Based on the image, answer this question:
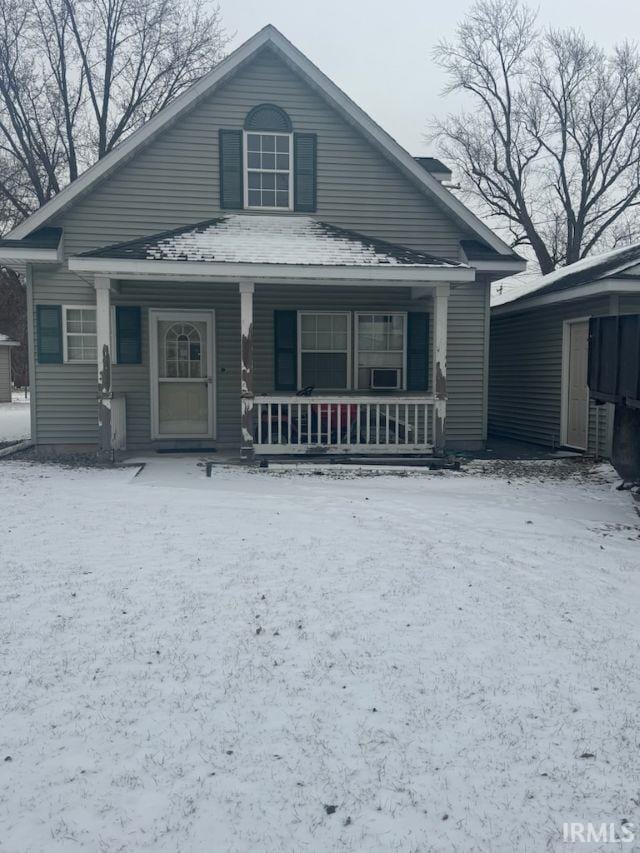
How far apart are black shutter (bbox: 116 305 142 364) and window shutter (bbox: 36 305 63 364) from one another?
2.93 feet

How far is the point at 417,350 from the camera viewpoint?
11.4 metres

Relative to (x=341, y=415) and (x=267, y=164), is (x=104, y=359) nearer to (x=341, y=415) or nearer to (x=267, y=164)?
(x=341, y=415)

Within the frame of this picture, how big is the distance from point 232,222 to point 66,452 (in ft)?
14.9

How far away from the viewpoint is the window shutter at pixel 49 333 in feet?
34.7

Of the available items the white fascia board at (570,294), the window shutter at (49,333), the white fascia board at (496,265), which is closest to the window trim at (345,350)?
the white fascia board at (496,265)

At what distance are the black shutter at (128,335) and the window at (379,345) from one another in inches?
141

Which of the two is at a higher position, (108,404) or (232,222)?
(232,222)

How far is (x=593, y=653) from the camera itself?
3.83 metres

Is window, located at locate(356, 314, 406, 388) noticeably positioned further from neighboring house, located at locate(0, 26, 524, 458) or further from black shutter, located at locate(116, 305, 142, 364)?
black shutter, located at locate(116, 305, 142, 364)

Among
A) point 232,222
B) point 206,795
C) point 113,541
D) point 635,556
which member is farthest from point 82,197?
point 206,795

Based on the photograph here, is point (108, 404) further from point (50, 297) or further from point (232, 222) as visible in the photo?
point (232, 222)

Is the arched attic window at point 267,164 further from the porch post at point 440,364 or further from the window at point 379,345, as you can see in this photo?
the porch post at point 440,364

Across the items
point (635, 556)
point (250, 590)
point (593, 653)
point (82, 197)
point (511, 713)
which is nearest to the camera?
point (511, 713)

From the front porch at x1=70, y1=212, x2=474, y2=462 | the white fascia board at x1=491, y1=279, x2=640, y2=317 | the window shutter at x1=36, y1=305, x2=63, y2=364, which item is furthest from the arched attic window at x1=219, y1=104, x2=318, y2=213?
the white fascia board at x1=491, y1=279, x2=640, y2=317
